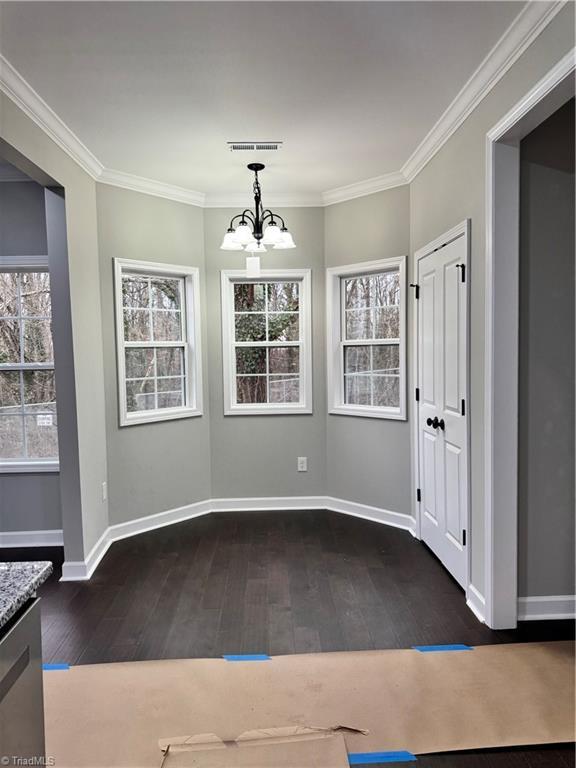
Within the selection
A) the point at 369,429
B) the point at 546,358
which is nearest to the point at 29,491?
the point at 369,429

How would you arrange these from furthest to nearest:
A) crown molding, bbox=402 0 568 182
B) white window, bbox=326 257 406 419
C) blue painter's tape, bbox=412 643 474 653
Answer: white window, bbox=326 257 406 419, blue painter's tape, bbox=412 643 474 653, crown molding, bbox=402 0 568 182

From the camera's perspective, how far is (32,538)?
12.7 feet

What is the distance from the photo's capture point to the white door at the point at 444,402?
9.64 ft

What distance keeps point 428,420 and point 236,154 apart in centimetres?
223

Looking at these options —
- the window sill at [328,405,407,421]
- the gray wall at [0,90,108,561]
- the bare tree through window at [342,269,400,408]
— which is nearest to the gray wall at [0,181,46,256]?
the gray wall at [0,90,108,561]

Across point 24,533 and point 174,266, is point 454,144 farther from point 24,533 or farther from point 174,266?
point 24,533

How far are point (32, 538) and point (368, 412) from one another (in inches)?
110

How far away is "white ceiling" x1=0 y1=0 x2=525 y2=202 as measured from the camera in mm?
2029

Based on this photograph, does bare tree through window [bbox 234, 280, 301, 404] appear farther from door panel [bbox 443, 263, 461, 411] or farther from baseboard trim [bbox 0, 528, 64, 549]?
baseboard trim [bbox 0, 528, 64, 549]

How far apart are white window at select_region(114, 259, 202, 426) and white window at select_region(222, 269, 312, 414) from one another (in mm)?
301

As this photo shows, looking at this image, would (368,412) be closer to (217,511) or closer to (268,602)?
(217,511)

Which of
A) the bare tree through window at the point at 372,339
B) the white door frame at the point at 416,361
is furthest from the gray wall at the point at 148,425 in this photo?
the white door frame at the point at 416,361

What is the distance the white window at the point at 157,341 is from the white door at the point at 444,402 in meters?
1.91

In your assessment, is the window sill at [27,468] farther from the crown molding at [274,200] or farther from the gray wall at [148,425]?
the crown molding at [274,200]
